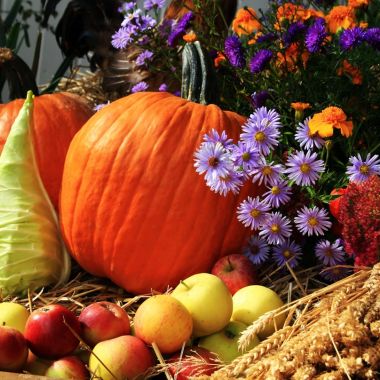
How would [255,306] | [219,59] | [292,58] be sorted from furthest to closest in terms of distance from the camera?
[219,59], [292,58], [255,306]

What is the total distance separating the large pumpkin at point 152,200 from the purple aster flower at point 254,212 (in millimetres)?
87

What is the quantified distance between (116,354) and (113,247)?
506mm

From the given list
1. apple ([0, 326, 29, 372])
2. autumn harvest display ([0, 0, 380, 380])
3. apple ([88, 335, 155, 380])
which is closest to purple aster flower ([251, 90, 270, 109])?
autumn harvest display ([0, 0, 380, 380])

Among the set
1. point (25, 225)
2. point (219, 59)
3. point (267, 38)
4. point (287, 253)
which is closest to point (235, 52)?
point (267, 38)

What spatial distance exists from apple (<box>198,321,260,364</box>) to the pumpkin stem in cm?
68

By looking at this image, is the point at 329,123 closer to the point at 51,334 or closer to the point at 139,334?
the point at 139,334

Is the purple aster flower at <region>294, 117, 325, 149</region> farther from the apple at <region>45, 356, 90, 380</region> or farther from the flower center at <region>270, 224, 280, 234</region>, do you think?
the apple at <region>45, 356, 90, 380</region>

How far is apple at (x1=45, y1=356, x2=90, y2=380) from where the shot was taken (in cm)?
125

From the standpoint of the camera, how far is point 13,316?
1.40 m

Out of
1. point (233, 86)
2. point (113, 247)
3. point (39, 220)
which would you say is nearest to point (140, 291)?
point (113, 247)

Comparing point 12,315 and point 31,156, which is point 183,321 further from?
point 31,156

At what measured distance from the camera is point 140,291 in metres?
1.76

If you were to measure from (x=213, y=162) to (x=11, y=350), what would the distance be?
0.61 metres

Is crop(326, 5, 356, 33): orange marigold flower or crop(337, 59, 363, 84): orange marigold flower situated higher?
crop(326, 5, 356, 33): orange marigold flower
